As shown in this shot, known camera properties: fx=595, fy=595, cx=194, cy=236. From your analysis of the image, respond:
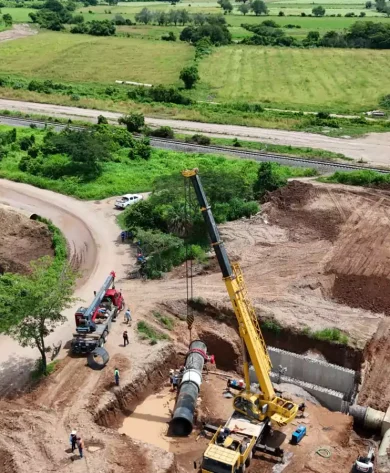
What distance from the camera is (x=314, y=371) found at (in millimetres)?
37719

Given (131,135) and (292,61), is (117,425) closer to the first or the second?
(131,135)

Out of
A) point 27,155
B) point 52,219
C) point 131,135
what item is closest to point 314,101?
point 131,135

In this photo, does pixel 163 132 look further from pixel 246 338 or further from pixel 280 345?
pixel 246 338

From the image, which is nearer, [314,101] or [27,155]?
[27,155]

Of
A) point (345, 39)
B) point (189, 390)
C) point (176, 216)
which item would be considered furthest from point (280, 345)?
point (345, 39)

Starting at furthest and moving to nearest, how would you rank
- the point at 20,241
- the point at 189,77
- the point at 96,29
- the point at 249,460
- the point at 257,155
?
the point at 96,29 < the point at 189,77 < the point at 257,155 < the point at 20,241 < the point at 249,460

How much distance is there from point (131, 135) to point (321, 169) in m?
25.2

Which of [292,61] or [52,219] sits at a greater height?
[292,61]

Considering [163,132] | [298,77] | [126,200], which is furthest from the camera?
[298,77]

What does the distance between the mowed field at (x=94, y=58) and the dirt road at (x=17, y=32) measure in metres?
6.16

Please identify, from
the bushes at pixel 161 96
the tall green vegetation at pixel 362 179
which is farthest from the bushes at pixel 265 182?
the bushes at pixel 161 96

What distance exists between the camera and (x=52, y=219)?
58.0 meters

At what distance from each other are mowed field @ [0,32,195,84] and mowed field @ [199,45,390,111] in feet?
31.5

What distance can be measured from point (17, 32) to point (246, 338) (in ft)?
550
